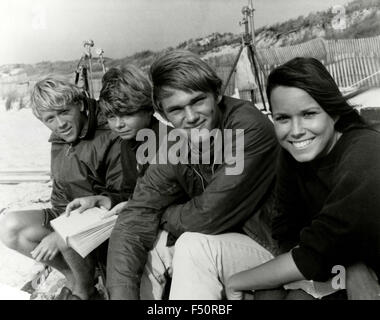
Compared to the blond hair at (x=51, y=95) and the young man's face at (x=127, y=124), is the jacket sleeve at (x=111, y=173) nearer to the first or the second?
the young man's face at (x=127, y=124)

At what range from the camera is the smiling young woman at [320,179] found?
35.8 inches

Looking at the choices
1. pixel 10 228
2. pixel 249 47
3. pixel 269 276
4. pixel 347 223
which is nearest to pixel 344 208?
pixel 347 223

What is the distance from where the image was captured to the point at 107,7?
55.9 inches

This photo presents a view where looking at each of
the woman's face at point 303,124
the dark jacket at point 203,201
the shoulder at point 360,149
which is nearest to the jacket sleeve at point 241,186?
the dark jacket at point 203,201

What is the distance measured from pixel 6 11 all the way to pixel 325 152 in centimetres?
115

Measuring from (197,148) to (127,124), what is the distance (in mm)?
351

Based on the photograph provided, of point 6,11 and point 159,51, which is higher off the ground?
point 6,11

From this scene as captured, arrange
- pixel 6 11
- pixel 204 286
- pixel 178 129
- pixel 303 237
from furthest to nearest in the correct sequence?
pixel 6 11 < pixel 178 129 < pixel 204 286 < pixel 303 237

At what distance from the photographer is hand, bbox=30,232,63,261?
1495 millimetres

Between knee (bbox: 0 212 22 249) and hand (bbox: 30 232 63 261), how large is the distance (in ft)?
0.32

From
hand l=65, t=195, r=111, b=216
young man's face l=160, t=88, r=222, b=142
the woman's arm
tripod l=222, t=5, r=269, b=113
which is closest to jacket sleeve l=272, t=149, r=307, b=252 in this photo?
the woman's arm

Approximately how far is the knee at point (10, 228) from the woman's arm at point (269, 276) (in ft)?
2.81
